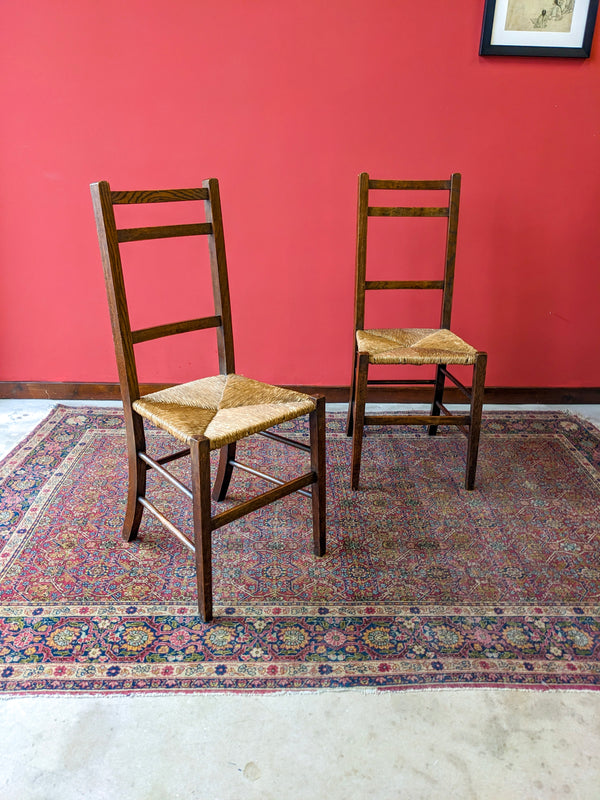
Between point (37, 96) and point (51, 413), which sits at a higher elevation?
point (37, 96)

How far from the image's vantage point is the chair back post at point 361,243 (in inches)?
95.5

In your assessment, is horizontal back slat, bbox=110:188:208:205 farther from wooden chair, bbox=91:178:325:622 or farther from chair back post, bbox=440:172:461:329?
chair back post, bbox=440:172:461:329

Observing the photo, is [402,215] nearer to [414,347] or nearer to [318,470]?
[414,347]

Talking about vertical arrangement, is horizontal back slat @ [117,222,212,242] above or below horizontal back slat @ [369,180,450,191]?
below

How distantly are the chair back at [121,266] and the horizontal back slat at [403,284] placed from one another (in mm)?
802

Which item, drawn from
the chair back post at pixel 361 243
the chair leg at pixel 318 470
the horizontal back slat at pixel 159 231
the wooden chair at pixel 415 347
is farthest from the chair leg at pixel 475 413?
the horizontal back slat at pixel 159 231

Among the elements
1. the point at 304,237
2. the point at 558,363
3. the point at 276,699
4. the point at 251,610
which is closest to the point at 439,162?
the point at 304,237

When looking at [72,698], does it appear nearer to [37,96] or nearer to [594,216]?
[37,96]

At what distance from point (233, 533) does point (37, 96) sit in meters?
2.10

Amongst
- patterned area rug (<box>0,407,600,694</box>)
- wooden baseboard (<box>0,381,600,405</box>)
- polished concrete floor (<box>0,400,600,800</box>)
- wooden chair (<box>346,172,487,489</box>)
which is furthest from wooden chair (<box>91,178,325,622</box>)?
wooden baseboard (<box>0,381,600,405</box>)

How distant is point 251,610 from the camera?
1691 mm

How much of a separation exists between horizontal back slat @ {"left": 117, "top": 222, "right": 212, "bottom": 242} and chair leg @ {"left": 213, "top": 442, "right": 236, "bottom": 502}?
720mm

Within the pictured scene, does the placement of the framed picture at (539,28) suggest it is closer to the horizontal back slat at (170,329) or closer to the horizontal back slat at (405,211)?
the horizontal back slat at (405,211)

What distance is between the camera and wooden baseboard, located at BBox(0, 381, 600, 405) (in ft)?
10.1
